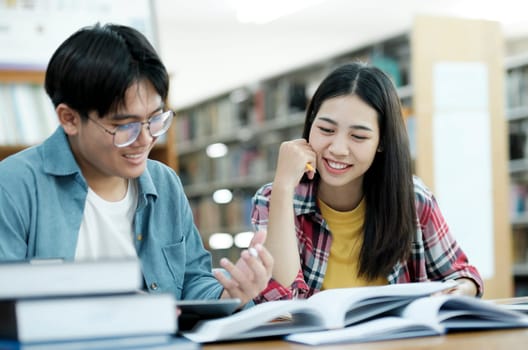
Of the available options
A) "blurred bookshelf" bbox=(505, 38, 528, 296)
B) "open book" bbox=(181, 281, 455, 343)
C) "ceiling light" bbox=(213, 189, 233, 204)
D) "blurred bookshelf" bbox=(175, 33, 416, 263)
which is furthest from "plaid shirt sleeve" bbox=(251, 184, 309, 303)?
"ceiling light" bbox=(213, 189, 233, 204)

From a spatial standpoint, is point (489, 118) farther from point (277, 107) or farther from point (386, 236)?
point (386, 236)

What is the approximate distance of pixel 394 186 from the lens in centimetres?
178

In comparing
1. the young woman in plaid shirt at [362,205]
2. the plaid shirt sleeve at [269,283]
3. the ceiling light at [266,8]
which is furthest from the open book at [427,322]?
the ceiling light at [266,8]

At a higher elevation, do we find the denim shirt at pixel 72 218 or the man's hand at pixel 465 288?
the denim shirt at pixel 72 218

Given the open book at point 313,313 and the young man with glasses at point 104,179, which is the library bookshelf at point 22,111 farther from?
the open book at point 313,313

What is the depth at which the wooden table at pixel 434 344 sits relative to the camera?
923 millimetres

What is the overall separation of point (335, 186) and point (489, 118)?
3080 mm

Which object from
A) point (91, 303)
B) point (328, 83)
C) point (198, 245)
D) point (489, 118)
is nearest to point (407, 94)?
point (489, 118)

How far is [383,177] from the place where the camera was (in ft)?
5.95

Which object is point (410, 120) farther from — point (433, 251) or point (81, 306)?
point (81, 306)

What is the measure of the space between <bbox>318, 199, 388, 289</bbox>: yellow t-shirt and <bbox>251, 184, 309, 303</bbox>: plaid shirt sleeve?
113 millimetres

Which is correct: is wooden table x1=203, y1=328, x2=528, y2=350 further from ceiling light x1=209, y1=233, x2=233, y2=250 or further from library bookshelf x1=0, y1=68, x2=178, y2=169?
ceiling light x1=209, y1=233, x2=233, y2=250

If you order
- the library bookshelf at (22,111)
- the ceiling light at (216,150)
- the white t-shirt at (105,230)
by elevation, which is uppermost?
the ceiling light at (216,150)

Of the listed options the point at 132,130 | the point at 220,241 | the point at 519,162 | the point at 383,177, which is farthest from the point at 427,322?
the point at 220,241
